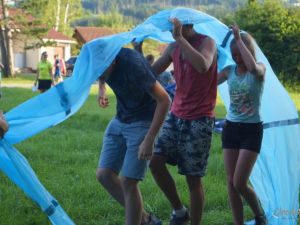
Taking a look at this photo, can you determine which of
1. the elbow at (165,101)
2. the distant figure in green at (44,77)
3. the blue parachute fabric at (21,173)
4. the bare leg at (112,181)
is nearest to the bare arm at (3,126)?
the blue parachute fabric at (21,173)

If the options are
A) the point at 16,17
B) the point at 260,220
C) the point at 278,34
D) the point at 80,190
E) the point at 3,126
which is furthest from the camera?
the point at 16,17

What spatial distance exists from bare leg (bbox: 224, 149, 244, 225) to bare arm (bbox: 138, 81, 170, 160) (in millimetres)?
1115

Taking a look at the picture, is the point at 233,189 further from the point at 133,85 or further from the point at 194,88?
the point at 133,85

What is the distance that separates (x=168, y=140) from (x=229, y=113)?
631mm

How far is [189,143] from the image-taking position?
4695 mm

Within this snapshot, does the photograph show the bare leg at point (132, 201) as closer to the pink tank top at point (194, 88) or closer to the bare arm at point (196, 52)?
the pink tank top at point (194, 88)

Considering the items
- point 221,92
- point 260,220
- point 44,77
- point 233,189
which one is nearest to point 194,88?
point 233,189

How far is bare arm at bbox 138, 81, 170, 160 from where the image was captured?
4.03 meters

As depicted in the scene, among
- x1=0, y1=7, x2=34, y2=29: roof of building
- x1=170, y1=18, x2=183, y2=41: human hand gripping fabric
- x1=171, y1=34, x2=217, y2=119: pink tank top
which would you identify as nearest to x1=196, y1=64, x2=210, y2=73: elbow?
x1=171, y1=34, x2=217, y2=119: pink tank top

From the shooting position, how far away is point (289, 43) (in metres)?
33.1

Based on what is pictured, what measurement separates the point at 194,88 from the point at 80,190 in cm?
214

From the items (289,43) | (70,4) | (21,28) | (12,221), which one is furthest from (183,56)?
(70,4)

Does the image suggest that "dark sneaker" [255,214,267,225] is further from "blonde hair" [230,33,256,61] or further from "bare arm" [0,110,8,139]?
"bare arm" [0,110,8,139]

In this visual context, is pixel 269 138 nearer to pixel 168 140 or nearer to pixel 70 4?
pixel 168 140
